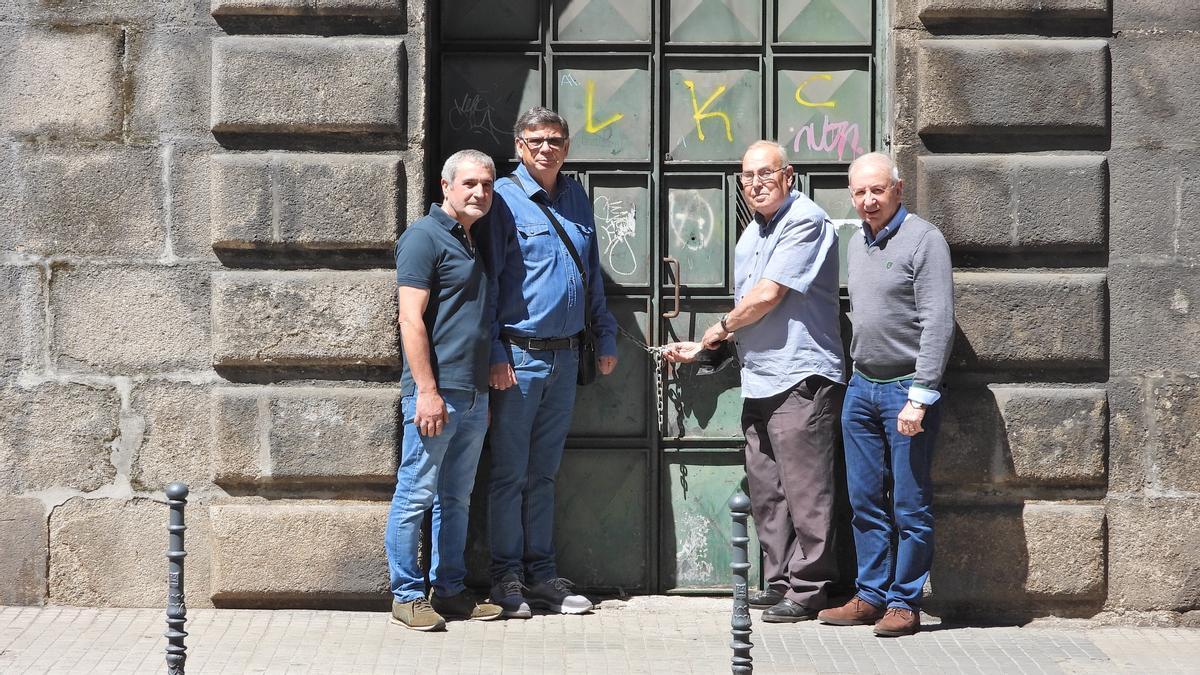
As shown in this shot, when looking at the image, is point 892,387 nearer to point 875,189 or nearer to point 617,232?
point 875,189

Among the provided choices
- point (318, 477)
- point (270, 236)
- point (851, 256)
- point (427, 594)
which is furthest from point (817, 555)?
point (270, 236)

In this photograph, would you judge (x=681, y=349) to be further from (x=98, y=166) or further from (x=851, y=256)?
(x=98, y=166)

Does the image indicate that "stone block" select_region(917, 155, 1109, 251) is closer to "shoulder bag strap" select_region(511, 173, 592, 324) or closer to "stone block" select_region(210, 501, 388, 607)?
"shoulder bag strap" select_region(511, 173, 592, 324)

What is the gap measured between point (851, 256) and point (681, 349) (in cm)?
91

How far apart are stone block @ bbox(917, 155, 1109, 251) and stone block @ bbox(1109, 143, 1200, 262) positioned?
0.39ft

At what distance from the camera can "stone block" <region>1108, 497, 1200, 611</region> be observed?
22.6 ft

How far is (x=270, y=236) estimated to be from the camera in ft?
22.2

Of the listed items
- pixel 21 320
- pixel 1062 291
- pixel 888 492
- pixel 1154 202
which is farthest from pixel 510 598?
pixel 1154 202

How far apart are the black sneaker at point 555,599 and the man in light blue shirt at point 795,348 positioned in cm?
83

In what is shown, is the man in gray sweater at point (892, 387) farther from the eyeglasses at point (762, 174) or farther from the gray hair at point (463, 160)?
the gray hair at point (463, 160)

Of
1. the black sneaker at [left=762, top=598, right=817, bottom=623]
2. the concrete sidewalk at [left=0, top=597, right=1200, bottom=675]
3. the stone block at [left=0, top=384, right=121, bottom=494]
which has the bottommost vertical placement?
the concrete sidewalk at [left=0, top=597, right=1200, bottom=675]

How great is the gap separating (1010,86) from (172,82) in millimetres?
3734

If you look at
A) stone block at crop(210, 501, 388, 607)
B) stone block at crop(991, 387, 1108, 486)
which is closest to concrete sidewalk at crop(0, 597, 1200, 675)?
stone block at crop(210, 501, 388, 607)

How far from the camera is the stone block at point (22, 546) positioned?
22.5ft
